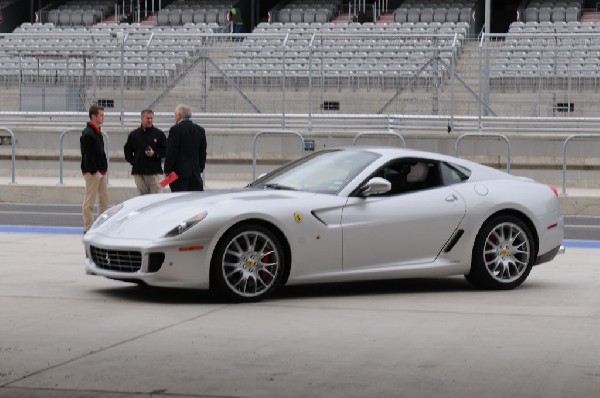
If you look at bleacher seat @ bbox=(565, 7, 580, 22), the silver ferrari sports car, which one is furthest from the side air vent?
bleacher seat @ bbox=(565, 7, 580, 22)

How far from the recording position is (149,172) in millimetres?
16219

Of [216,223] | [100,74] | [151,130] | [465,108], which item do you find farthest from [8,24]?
[216,223]

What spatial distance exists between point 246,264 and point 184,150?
4881 millimetres

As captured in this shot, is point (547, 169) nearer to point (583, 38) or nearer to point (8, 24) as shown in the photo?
point (583, 38)

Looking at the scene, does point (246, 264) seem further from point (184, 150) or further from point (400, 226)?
point (184, 150)

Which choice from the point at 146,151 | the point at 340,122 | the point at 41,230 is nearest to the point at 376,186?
the point at 146,151

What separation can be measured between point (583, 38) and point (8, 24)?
1181 inches

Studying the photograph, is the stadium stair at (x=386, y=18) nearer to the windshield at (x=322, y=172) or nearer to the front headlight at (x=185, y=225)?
the windshield at (x=322, y=172)

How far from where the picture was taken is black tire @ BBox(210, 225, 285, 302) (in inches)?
396

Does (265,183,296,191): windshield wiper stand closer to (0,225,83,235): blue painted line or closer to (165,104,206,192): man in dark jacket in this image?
(165,104,206,192): man in dark jacket

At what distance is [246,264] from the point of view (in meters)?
10.1

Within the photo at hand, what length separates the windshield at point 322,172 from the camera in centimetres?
1088

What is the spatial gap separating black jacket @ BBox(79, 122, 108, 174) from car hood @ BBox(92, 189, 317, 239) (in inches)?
212

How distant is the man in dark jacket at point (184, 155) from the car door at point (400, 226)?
4.36m
